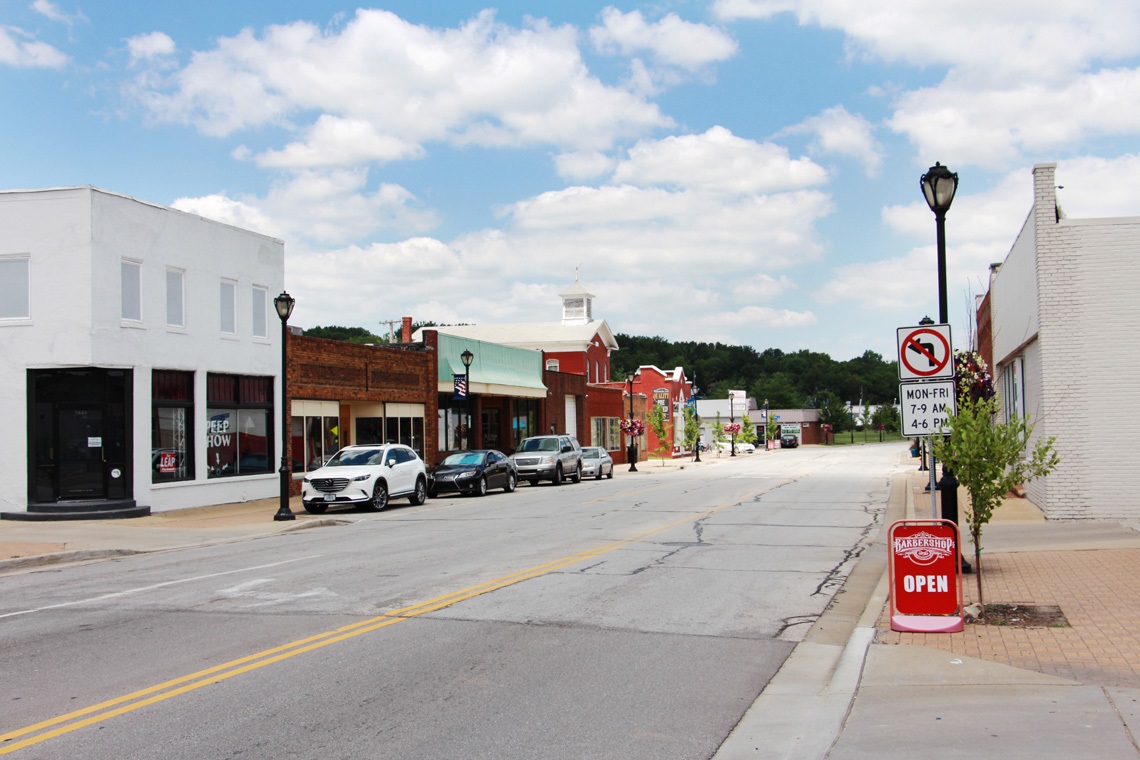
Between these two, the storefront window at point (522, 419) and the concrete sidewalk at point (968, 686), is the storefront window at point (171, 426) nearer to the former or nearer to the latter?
the concrete sidewalk at point (968, 686)

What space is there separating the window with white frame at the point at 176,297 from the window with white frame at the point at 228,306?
1.49 m

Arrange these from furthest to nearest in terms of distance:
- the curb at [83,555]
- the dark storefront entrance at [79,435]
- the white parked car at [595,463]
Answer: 1. the white parked car at [595,463]
2. the dark storefront entrance at [79,435]
3. the curb at [83,555]

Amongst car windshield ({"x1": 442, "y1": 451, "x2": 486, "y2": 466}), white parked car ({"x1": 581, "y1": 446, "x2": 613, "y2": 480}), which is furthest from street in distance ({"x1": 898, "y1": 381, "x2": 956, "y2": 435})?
white parked car ({"x1": 581, "y1": 446, "x2": 613, "y2": 480})

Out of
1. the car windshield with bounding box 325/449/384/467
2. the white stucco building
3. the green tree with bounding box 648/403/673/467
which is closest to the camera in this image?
the white stucco building

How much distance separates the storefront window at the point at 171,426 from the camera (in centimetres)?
2377

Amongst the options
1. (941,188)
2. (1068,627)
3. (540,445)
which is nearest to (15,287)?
(941,188)

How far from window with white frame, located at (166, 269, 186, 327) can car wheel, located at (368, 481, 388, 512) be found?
616 cm

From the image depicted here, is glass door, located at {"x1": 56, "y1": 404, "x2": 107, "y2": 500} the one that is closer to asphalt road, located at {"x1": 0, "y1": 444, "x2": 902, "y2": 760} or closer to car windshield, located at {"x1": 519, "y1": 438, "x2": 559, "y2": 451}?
asphalt road, located at {"x1": 0, "y1": 444, "x2": 902, "y2": 760}

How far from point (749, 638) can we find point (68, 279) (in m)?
18.4

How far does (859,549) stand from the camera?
16.0 metres

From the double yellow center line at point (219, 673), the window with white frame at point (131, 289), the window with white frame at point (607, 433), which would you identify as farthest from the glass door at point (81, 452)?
the window with white frame at point (607, 433)

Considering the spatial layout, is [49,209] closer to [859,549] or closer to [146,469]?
[146,469]

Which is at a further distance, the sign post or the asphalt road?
the sign post

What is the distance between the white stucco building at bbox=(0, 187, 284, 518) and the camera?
2188cm
